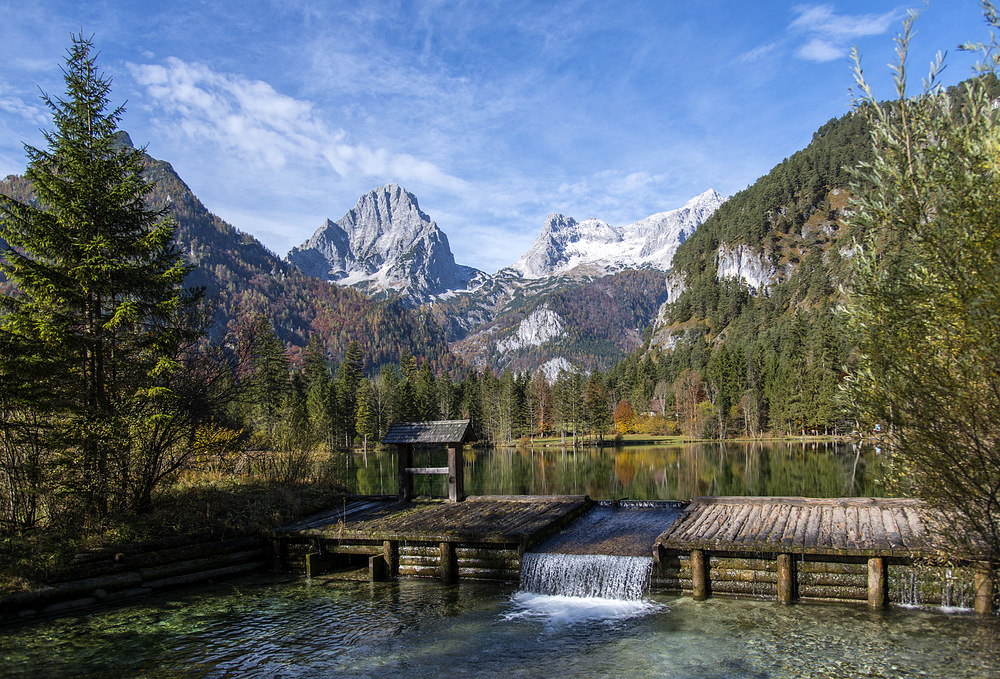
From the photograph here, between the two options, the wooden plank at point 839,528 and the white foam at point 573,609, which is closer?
the wooden plank at point 839,528

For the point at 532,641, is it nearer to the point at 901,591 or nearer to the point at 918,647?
the point at 918,647

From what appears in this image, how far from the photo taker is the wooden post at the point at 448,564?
1684 cm

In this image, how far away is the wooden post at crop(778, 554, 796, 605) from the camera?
13.5 meters

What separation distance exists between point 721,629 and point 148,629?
43.7 ft

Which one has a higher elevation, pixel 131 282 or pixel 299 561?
pixel 131 282

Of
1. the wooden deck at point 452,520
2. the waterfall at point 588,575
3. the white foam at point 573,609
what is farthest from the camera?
the wooden deck at point 452,520

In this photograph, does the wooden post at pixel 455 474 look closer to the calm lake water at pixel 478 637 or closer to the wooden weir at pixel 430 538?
the wooden weir at pixel 430 538

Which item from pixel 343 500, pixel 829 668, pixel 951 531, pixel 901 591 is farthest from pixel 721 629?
pixel 343 500

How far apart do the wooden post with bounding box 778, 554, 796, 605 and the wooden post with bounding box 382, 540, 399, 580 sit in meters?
10.9

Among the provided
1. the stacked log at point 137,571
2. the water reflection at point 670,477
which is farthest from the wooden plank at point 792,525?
the stacked log at point 137,571

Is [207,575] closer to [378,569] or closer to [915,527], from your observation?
[378,569]

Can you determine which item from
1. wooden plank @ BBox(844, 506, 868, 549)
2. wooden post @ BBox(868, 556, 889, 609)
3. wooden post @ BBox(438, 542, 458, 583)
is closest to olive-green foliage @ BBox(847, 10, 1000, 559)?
wooden post @ BBox(868, 556, 889, 609)

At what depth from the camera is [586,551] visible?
16.5 metres

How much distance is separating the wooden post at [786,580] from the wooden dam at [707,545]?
0.08ft
